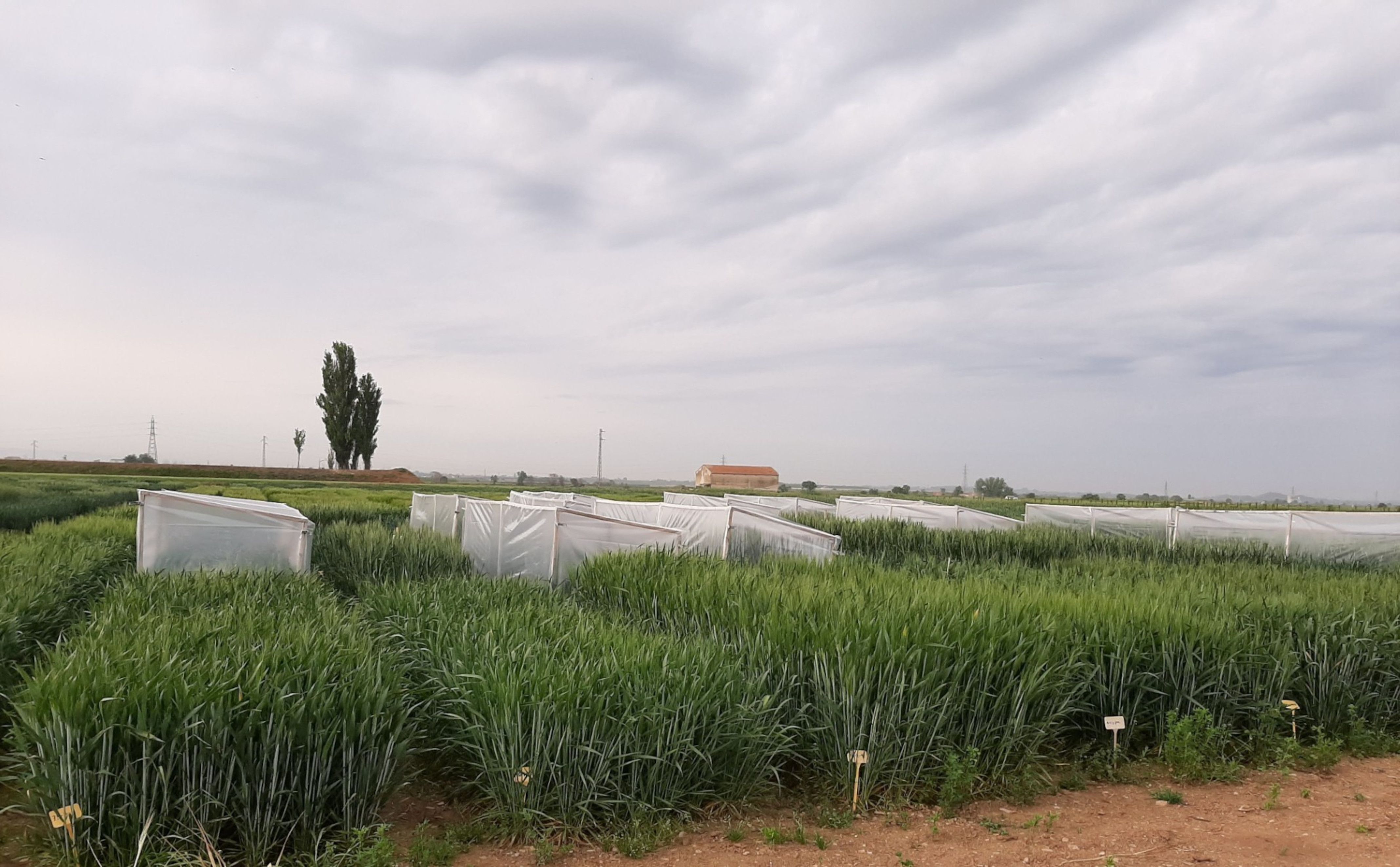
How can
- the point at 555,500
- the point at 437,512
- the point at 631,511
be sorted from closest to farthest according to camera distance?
the point at 631,511, the point at 555,500, the point at 437,512

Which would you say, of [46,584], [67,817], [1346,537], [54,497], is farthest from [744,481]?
[67,817]

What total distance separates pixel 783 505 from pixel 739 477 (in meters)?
67.2

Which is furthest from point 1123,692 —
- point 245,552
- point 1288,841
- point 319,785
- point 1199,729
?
point 245,552

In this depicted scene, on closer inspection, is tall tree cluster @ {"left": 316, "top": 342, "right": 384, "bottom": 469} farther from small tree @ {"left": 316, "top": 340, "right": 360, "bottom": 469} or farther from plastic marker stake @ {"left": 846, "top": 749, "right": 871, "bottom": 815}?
plastic marker stake @ {"left": 846, "top": 749, "right": 871, "bottom": 815}

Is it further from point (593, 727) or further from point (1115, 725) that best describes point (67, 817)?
point (1115, 725)

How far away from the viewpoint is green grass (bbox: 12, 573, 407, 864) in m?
3.31

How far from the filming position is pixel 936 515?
1839 cm

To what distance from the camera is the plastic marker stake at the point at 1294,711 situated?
16.6ft

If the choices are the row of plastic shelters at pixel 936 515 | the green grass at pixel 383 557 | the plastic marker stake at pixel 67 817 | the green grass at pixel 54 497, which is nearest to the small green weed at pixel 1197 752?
the plastic marker stake at pixel 67 817

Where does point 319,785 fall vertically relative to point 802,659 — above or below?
below

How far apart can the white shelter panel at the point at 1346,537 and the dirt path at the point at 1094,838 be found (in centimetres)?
1019

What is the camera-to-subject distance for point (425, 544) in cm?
1142

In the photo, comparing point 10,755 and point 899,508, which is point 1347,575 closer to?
point 899,508

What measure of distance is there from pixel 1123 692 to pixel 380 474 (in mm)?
56031
